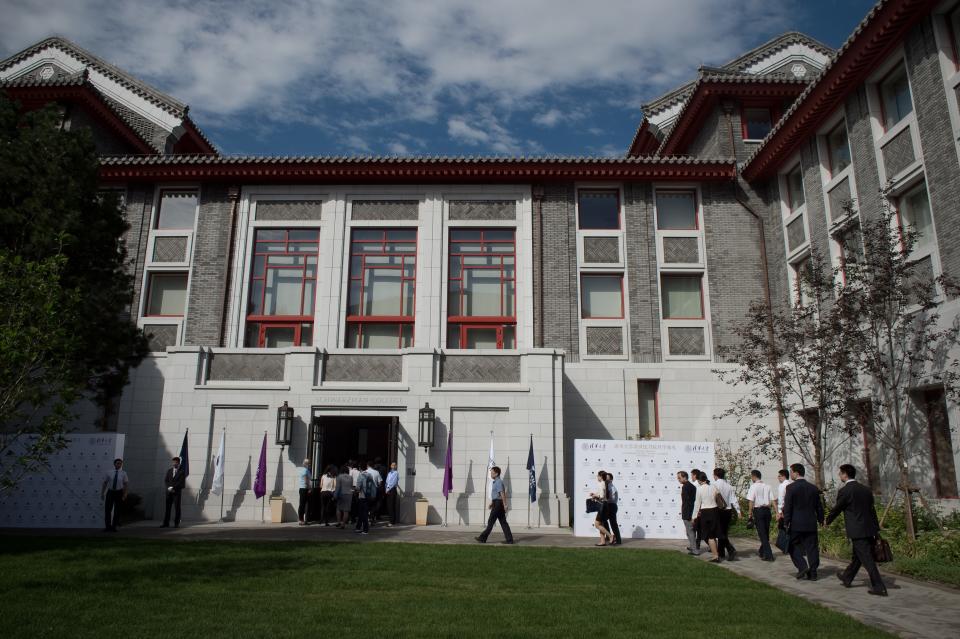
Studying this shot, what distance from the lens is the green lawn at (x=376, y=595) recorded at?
7.01m

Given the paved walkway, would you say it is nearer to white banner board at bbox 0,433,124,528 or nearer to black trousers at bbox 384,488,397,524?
black trousers at bbox 384,488,397,524

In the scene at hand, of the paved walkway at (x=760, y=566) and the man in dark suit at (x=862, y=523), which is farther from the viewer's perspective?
the man in dark suit at (x=862, y=523)

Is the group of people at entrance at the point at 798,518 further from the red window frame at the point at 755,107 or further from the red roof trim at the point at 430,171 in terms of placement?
the red window frame at the point at 755,107

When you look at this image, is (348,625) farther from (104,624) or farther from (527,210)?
(527,210)

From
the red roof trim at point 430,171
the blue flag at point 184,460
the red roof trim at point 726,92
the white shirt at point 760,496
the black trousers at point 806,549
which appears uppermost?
the red roof trim at point 726,92

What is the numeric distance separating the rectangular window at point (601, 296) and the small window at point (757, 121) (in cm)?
705

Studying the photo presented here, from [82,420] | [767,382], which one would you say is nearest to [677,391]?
[767,382]

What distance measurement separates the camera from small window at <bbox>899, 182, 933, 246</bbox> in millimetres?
14211

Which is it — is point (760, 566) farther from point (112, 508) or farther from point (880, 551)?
point (112, 508)

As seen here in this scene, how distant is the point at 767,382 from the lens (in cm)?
1759

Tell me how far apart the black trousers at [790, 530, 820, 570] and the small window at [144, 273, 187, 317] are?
60.1 feet

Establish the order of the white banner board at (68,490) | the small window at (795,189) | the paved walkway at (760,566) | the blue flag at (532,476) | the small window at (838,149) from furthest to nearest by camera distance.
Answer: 1. the small window at (795,189)
2. the small window at (838,149)
3. the blue flag at (532,476)
4. the white banner board at (68,490)
5. the paved walkway at (760,566)

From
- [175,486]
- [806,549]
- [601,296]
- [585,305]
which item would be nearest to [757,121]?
[601,296]

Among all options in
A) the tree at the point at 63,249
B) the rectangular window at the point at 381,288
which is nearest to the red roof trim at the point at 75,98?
the tree at the point at 63,249
